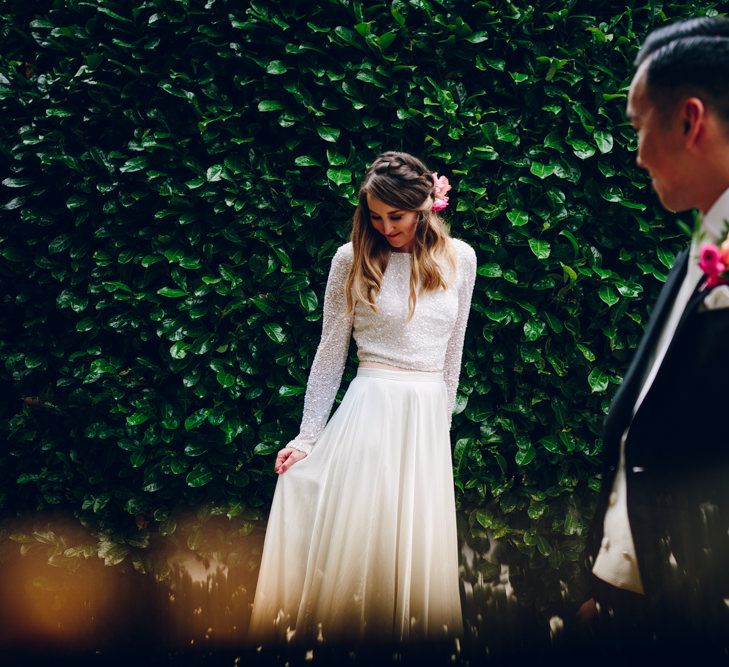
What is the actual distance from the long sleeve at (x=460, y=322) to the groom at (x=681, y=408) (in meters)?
1.34

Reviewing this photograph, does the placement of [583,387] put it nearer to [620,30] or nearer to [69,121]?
[620,30]

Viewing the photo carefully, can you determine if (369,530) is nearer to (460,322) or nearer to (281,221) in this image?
(460,322)

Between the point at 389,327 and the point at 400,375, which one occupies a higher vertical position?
the point at 389,327

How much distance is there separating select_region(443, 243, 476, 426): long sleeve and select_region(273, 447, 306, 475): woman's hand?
0.67m

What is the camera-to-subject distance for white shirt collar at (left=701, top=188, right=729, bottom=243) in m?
1.01

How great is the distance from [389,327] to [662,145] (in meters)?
1.40

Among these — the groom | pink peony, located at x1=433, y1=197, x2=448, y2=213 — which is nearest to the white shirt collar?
the groom

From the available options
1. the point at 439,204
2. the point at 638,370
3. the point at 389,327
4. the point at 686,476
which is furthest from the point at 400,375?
the point at 686,476

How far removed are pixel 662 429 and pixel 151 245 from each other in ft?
8.20

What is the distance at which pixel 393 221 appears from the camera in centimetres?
236

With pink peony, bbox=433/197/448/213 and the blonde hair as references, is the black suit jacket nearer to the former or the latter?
the blonde hair

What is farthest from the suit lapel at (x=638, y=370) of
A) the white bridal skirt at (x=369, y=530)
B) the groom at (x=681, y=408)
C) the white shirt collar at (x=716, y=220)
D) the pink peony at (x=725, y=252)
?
the white bridal skirt at (x=369, y=530)

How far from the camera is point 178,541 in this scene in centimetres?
301

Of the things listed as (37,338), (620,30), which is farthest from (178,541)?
(620,30)
